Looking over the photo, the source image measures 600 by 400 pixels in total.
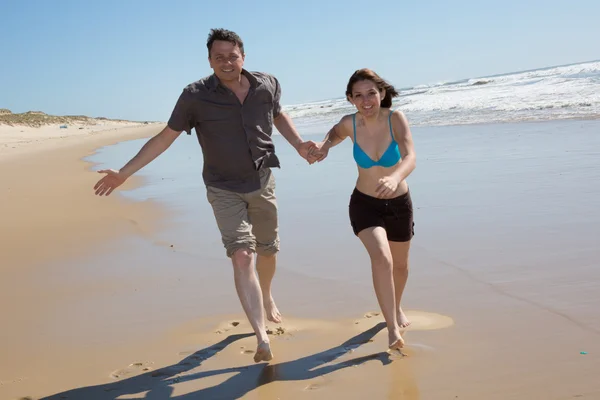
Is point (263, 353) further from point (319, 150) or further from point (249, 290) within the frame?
point (319, 150)

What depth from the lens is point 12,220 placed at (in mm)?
9172

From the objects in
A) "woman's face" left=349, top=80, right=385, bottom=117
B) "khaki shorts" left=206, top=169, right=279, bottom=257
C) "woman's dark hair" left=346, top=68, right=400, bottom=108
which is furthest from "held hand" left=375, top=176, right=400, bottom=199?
"khaki shorts" left=206, top=169, right=279, bottom=257

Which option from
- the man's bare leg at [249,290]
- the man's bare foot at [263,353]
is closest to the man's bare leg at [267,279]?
the man's bare leg at [249,290]

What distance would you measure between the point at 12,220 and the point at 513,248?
676 cm

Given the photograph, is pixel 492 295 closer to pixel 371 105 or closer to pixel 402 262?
A: pixel 402 262

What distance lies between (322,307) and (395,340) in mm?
1114

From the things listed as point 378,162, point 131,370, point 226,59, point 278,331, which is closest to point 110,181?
point 226,59

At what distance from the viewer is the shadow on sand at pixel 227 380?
354 cm

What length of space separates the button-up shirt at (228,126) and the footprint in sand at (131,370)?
116 centimetres

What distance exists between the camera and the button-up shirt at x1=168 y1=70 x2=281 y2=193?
406 centimetres

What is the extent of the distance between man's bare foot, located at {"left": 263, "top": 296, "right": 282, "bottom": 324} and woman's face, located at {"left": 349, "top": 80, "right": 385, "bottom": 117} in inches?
58.1

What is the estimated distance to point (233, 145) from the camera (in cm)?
412

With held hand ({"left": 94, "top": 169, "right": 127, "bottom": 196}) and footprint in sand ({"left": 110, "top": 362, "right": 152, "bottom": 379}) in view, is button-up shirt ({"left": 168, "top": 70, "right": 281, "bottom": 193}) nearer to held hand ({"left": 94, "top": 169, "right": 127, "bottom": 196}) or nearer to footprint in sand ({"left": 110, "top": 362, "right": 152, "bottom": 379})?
held hand ({"left": 94, "top": 169, "right": 127, "bottom": 196})

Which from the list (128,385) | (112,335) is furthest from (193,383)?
(112,335)
